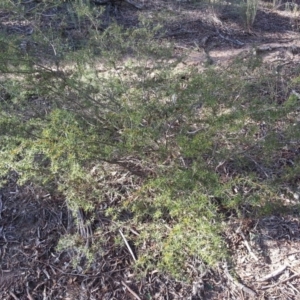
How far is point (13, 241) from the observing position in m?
2.61

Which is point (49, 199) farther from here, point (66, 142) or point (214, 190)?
point (214, 190)

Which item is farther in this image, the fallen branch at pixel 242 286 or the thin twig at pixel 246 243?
the thin twig at pixel 246 243

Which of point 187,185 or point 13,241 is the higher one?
point 187,185

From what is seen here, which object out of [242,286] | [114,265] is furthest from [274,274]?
[114,265]

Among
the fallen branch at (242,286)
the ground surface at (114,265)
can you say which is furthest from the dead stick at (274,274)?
the fallen branch at (242,286)

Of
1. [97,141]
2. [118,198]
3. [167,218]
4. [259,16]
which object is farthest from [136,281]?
[259,16]

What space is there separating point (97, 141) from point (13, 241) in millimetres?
984

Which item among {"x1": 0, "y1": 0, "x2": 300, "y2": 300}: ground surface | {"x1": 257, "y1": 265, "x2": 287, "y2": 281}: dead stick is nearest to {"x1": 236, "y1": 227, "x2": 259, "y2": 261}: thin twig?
{"x1": 0, "y1": 0, "x2": 300, "y2": 300}: ground surface

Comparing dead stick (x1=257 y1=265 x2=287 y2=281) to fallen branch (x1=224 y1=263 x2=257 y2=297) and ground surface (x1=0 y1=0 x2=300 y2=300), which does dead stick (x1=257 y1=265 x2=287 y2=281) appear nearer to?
ground surface (x1=0 y1=0 x2=300 y2=300)

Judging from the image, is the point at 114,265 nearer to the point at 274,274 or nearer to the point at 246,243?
the point at 246,243

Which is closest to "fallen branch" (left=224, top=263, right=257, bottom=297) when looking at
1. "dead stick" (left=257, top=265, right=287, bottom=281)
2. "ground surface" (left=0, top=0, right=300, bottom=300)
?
"ground surface" (left=0, top=0, right=300, bottom=300)

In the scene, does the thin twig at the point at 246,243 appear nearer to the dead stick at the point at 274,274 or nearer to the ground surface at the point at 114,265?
the ground surface at the point at 114,265

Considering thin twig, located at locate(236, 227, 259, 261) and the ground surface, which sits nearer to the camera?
the ground surface

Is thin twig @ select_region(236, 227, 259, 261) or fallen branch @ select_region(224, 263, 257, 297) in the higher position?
thin twig @ select_region(236, 227, 259, 261)
